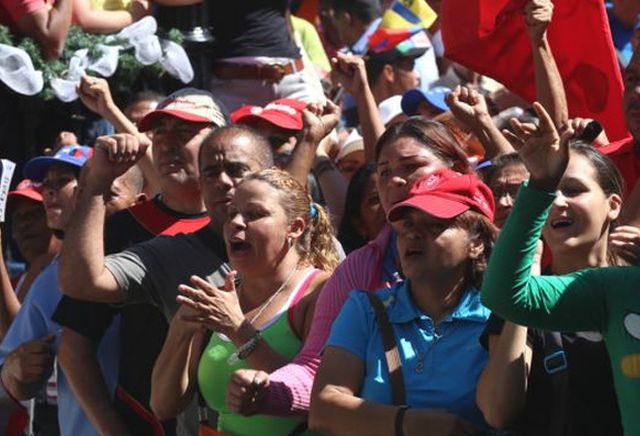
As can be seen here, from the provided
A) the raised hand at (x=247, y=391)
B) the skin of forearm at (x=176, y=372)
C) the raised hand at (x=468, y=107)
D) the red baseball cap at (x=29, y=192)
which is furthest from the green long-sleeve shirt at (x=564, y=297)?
the red baseball cap at (x=29, y=192)

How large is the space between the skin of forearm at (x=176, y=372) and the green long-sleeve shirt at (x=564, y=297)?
1.55 m

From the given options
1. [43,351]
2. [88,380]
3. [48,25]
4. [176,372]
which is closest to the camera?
[176,372]

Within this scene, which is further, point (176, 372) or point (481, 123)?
point (481, 123)

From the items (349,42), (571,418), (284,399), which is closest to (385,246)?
(284,399)

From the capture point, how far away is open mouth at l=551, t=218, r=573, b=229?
4.60 m

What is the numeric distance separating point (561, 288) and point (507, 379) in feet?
1.18

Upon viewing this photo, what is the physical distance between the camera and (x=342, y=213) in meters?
6.91

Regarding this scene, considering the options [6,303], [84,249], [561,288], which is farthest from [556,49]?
[561,288]

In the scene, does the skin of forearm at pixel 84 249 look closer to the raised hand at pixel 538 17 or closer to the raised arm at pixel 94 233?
the raised arm at pixel 94 233

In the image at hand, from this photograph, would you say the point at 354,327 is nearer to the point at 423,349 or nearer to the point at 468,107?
the point at 423,349

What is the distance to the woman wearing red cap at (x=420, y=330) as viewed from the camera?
4.49 metres

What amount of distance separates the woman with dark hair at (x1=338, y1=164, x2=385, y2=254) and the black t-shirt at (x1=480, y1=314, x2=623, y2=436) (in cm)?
209

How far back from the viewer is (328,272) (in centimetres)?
549

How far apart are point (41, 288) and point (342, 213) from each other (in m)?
1.34
